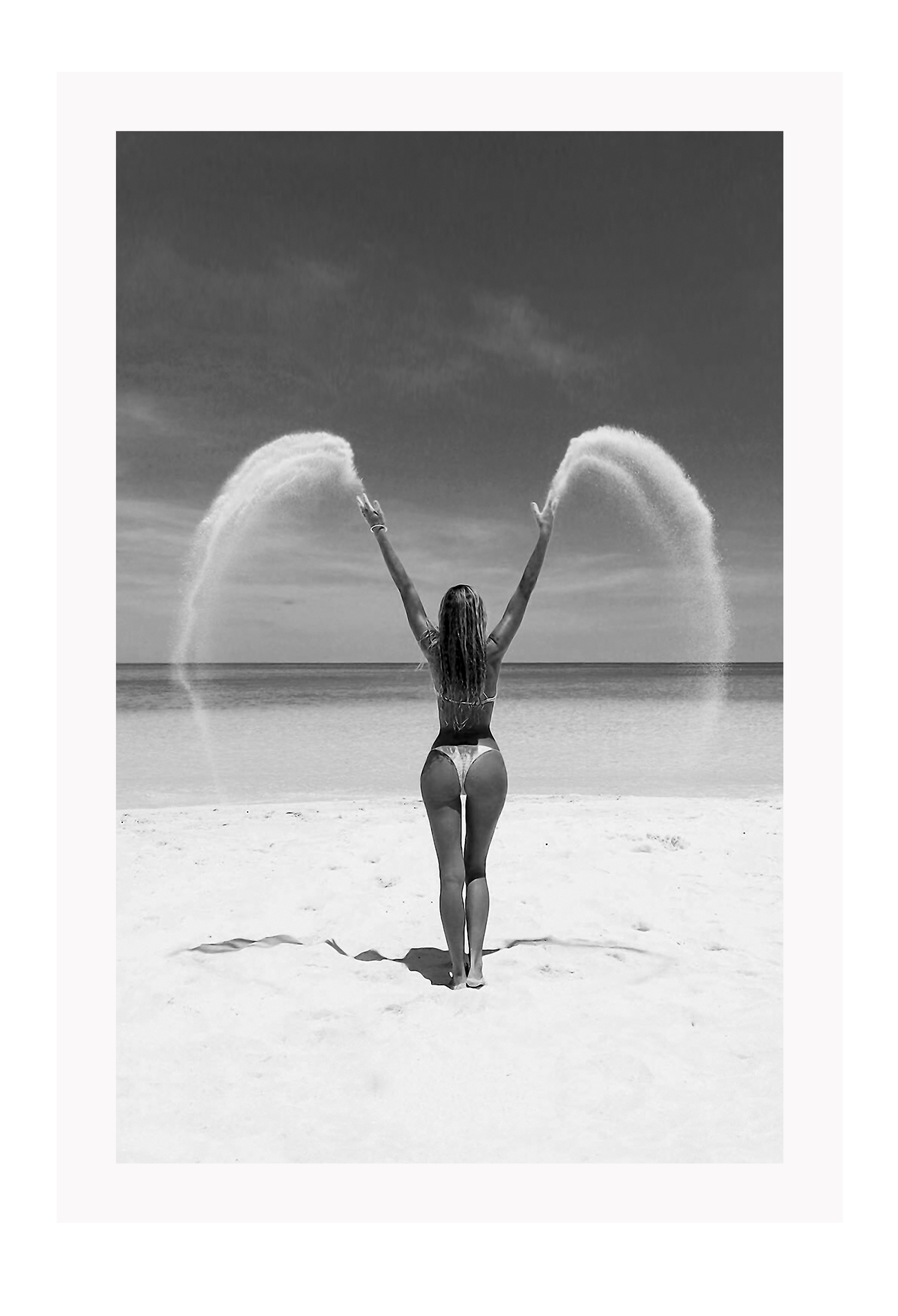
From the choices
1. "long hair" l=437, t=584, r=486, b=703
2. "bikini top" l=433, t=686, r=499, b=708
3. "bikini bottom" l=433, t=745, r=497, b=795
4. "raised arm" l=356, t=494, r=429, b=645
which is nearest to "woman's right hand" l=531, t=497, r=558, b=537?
"long hair" l=437, t=584, r=486, b=703

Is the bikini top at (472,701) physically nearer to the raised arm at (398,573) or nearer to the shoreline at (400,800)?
the raised arm at (398,573)

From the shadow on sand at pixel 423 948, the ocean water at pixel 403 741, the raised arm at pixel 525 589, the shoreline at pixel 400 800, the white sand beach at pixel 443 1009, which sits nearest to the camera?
the white sand beach at pixel 443 1009

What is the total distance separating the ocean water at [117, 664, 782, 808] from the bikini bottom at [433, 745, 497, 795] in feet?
6.06

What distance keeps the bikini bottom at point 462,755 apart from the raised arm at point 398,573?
0.55m


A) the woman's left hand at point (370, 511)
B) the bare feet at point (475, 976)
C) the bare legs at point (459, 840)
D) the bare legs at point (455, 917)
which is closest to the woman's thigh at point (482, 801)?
the bare legs at point (459, 840)

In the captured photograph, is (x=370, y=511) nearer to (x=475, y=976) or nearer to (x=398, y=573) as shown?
(x=398, y=573)

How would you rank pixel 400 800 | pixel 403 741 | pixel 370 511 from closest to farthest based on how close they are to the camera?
1. pixel 370 511
2. pixel 400 800
3. pixel 403 741

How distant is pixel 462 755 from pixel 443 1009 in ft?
3.85

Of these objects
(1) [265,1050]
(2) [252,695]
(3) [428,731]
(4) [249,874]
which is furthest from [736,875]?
(2) [252,695]

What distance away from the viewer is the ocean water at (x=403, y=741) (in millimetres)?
12758

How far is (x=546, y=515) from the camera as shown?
4.45m

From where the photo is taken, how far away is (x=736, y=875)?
21.8ft

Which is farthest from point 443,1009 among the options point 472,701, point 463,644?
point 463,644

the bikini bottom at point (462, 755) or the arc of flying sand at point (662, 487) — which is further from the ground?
the arc of flying sand at point (662, 487)
